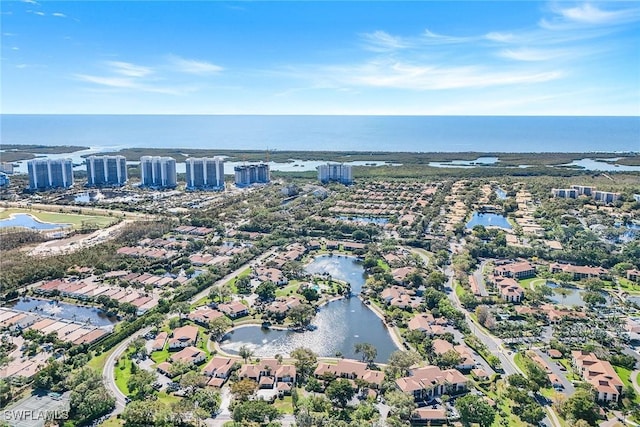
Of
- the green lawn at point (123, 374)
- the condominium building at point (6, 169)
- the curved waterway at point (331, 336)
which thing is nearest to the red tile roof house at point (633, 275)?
the curved waterway at point (331, 336)

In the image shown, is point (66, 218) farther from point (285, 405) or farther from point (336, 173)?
point (285, 405)

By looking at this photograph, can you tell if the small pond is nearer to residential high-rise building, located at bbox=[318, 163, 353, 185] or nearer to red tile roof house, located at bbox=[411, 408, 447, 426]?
red tile roof house, located at bbox=[411, 408, 447, 426]

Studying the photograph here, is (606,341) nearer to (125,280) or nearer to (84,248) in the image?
(125,280)

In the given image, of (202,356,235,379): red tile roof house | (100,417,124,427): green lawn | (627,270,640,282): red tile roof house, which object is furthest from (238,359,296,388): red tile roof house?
(627,270,640,282): red tile roof house

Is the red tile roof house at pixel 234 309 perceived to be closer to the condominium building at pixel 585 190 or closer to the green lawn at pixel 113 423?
the green lawn at pixel 113 423

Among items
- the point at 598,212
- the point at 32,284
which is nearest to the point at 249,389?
the point at 32,284
